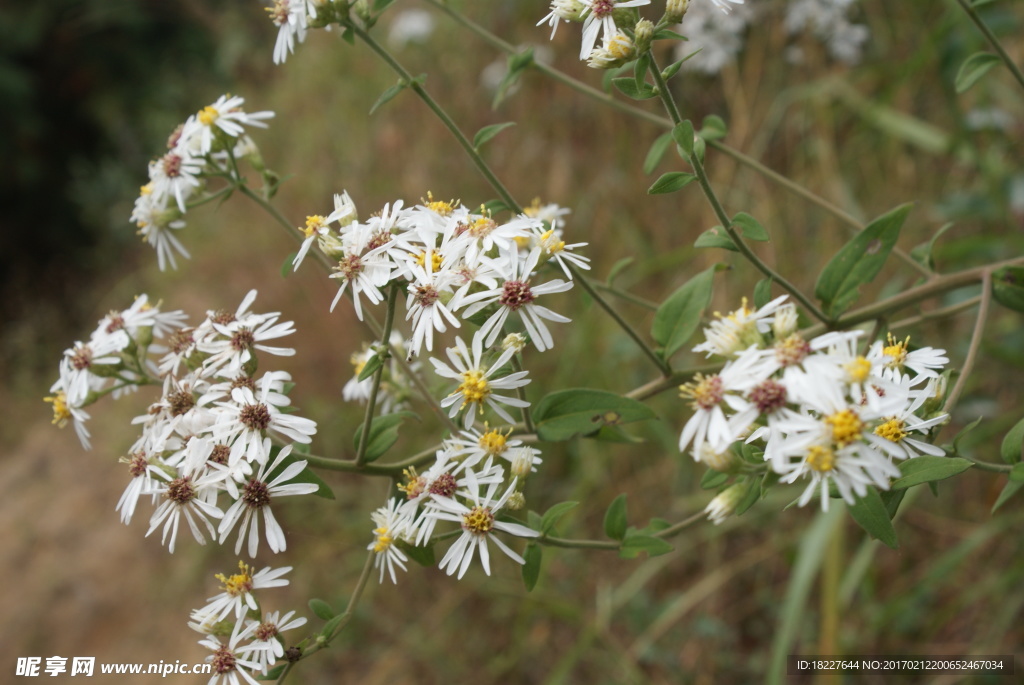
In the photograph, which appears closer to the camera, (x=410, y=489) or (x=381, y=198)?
(x=410, y=489)

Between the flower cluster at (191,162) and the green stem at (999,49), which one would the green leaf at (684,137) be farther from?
the flower cluster at (191,162)

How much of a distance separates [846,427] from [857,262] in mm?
730

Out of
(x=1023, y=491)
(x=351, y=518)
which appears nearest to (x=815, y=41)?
(x=1023, y=491)

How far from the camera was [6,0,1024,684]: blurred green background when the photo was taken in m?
3.42

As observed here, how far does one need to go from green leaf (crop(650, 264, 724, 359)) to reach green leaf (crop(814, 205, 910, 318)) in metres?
0.28

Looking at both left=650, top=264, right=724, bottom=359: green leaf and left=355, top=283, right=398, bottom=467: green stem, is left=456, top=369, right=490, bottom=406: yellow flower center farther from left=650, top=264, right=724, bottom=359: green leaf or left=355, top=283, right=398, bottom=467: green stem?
left=650, top=264, right=724, bottom=359: green leaf

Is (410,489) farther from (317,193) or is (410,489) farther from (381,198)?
(317,193)

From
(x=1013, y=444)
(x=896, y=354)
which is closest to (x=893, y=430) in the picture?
(x=896, y=354)

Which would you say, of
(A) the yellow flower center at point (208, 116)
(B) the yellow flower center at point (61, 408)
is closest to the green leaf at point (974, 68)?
(A) the yellow flower center at point (208, 116)

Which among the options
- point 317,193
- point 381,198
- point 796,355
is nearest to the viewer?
point 796,355

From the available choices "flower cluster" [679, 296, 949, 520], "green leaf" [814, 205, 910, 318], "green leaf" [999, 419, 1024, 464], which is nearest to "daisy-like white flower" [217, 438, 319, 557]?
"flower cluster" [679, 296, 949, 520]

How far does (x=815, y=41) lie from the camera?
181 inches

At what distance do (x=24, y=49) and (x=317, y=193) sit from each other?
21.3 ft

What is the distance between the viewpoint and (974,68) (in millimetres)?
2023
